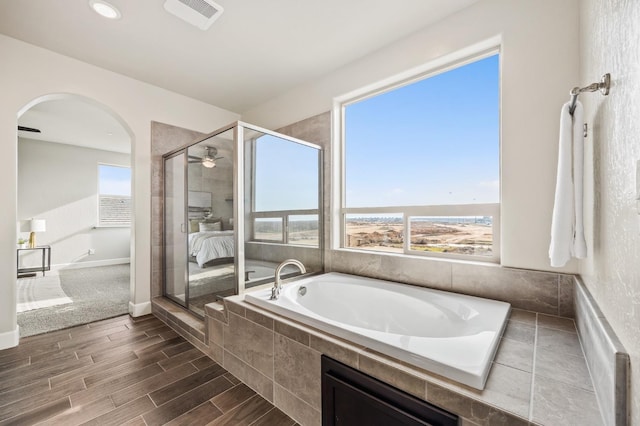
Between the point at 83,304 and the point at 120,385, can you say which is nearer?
the point at 120,385

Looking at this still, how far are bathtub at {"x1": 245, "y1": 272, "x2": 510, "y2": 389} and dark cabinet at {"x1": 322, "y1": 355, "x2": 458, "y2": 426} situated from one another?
130 millimetres

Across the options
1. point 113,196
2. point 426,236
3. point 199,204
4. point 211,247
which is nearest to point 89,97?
point 199,204

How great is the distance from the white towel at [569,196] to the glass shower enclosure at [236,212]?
6.52 feet

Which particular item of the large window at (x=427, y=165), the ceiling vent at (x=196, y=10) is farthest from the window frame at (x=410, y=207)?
the ceiling vent at (x=196, y=10)

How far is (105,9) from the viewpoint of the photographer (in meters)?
1.98

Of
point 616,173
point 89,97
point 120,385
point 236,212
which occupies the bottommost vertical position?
point 120,385

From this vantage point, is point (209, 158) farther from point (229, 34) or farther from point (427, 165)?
point (427, 165)

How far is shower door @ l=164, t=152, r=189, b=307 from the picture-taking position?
2955 mm

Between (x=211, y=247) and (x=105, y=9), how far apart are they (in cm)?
201

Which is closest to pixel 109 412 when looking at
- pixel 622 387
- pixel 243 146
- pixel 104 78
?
pixel 243 146

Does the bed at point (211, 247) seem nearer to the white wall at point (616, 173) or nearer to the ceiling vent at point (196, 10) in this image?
the ceiling vent at point (196, 10)

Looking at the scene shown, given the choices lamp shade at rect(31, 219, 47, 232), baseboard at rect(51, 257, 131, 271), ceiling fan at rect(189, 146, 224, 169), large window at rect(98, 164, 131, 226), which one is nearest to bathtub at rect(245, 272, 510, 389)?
ceiling fan at rect(189, 146, 224, 169)

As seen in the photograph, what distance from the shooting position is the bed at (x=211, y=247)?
237cm

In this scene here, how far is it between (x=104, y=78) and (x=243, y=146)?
73.2 inches
